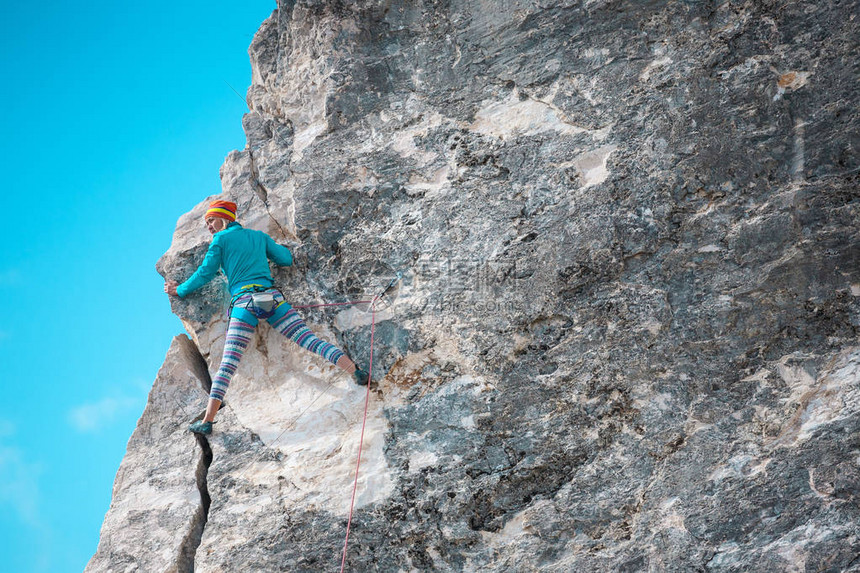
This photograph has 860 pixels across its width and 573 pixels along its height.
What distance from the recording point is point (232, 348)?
19.3ft

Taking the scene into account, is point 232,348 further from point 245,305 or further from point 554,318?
point 554,318

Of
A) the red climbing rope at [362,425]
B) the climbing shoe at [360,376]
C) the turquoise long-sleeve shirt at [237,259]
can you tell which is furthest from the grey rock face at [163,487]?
the climbing shoe at [360,376]

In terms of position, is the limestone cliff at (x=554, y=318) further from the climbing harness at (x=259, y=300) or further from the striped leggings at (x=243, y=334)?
the climbing harness at (x=259, y=300)

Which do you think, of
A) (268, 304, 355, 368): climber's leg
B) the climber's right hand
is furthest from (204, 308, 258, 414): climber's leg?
the climber's right hand

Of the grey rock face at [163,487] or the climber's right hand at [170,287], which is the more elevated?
the climber's right hand at [170,287]

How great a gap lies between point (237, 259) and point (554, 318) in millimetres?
2711

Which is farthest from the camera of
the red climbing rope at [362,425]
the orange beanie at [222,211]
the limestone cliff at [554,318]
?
the orange beanie at [222,211]

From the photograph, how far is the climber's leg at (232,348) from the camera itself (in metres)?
5.88

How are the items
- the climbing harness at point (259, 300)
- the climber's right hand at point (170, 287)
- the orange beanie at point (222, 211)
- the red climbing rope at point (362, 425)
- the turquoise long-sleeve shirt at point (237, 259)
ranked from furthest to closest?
the climber's right hand at point (170, 287) < the orange beanie at point (222, 211) < the turquoise long-sleeve shirt at point (237, 259) < the climbing harness at point (259, 300) < the red climbing rope at point (362, 425)

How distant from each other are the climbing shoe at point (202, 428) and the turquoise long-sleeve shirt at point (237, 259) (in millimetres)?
1158

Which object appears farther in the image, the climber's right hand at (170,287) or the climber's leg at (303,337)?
the climber's right hand at (170,287)

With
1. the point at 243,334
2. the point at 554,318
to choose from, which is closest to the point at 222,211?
the point at 243,334

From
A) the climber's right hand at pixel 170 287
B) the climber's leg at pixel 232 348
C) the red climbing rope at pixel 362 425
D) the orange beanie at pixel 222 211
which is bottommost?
the red climbing rope at pixel 362 425

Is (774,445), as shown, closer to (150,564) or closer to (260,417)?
(260,417)
